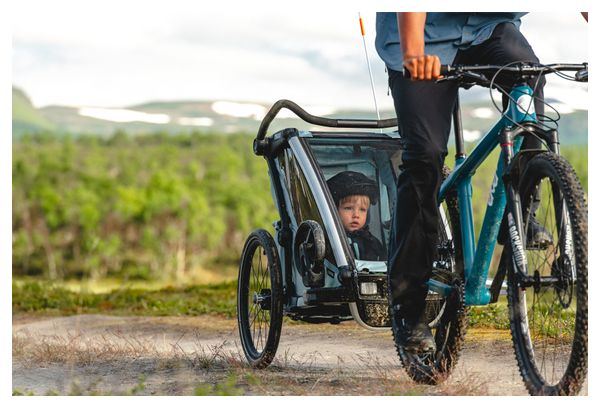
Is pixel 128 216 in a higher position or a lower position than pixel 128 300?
lower

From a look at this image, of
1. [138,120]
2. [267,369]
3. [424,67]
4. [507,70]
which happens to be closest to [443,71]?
[424,67]

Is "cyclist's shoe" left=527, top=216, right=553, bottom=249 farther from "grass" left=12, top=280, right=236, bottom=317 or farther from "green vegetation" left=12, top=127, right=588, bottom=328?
"green vegetation" left=12, top=127, right=588, bottom=328

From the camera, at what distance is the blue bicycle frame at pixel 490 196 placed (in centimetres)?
392

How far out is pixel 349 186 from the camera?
5.54 metres

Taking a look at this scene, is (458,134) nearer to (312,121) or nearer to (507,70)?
(507,70)

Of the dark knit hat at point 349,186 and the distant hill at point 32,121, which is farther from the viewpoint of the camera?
the distant hill at point 32,121

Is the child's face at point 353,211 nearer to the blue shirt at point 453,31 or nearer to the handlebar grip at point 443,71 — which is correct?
the blue shirt at point 453,31

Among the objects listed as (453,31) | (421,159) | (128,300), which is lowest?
(128,300)

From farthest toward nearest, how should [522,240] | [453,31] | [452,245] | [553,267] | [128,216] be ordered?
[128,216] < [452,245] < [453,31] < [522,240] < [553,267]

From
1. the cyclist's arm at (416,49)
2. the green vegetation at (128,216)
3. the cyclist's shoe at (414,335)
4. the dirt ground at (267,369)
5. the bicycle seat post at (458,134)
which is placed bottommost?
the green vegetation at (128,216)

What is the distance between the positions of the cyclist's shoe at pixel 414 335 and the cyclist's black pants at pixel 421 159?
4 cm

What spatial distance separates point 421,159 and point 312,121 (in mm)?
1520

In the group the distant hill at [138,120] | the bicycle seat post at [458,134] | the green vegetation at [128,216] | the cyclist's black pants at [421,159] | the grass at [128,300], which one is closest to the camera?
the cyclist's black pants at [421,159]

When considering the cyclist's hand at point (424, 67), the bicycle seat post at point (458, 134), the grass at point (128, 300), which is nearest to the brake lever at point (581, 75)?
the cyclist's hand at point (424, 67)
